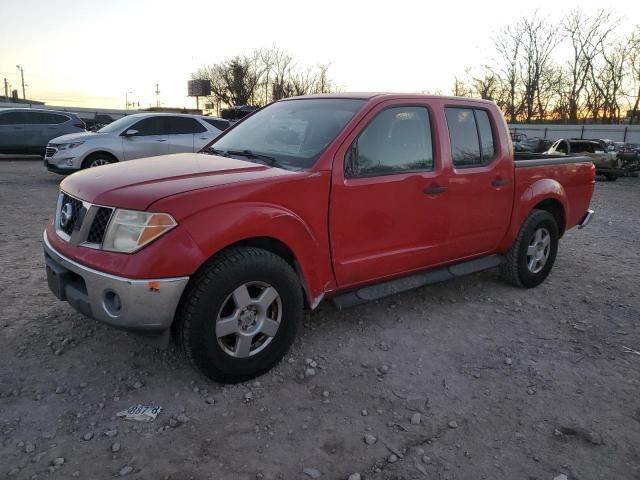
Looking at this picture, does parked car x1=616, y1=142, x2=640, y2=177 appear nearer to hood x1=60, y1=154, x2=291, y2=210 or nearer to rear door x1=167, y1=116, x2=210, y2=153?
rear door x1=167, y1=116, x2=210, y2=153

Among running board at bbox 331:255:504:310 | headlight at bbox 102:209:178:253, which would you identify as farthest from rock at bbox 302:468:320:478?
headlight at bbox 102:209:178:253

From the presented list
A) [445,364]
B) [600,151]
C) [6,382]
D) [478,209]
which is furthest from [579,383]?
[600,151]

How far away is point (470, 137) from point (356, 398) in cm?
246

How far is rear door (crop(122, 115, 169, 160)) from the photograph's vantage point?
Result: 10508 mm

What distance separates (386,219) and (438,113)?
3.49ft

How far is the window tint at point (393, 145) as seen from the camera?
349 cm

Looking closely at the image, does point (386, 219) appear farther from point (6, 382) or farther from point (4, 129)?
point (4, 129)

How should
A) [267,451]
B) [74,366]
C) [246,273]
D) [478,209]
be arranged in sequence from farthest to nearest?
[478,209] < [74,366] < [246,273] < [267,451]

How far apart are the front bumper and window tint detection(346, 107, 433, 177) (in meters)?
1.44

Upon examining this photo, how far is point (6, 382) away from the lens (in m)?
3.00

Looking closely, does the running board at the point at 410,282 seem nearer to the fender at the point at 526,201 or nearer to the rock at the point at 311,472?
the fender at the point at 526,201

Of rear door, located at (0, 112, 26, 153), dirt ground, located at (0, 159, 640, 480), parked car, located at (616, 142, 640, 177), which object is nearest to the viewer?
dirt ground, located at (0, 159, 640, 480)

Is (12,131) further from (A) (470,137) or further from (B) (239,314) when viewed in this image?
(B) (239,314)

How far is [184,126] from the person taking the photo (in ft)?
36.6
